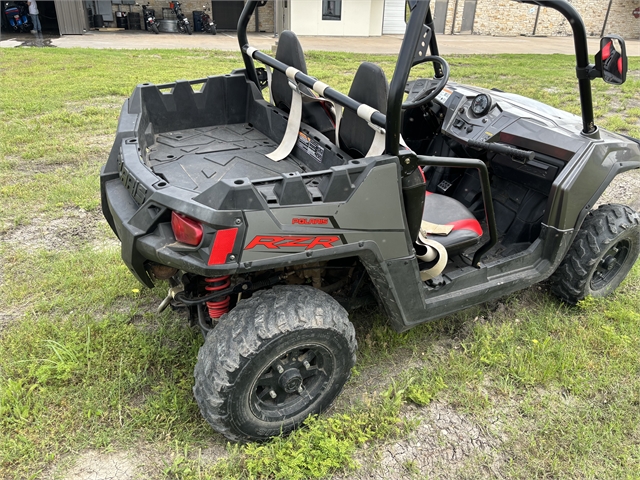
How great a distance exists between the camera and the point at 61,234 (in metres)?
3.92

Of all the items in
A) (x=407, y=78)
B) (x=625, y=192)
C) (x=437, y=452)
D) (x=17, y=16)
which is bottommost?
(x=437, y=452)

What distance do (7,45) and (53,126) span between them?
918cm

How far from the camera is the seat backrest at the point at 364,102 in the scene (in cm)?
225

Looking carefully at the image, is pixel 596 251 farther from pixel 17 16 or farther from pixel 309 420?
pixel 17 16

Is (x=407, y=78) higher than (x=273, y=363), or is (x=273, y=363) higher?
(x=407, y=78)

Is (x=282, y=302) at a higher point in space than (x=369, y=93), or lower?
lower

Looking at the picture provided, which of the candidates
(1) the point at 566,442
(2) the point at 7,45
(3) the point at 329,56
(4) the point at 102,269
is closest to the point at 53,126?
(4) the point at 102,269

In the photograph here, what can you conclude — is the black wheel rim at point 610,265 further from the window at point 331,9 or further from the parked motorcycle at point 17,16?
Result: the window at point 331,9

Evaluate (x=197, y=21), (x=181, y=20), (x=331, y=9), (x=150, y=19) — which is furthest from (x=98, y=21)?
(x=331, y=9)

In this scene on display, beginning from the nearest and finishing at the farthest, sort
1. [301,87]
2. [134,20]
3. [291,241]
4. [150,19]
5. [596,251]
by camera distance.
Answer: [291,241] < [301,87] < [596,251] < [150,19] < [134,20]

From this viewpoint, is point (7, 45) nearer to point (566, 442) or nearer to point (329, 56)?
point (329, 56)

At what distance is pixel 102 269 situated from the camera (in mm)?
3504

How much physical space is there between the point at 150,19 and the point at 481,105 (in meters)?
17.7

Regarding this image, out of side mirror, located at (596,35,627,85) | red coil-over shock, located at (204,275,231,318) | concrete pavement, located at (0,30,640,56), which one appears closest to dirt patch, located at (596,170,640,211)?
side mirror, located at (596,35,627,85)
